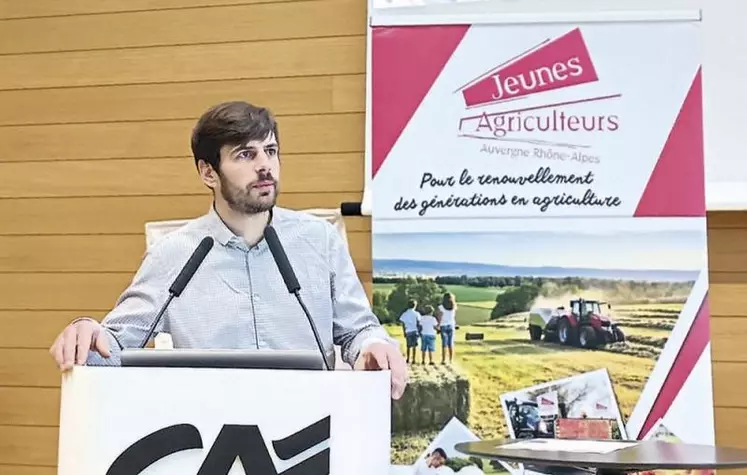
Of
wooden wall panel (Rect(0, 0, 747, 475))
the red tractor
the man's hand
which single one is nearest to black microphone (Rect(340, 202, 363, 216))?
wooden wall panel (Rect(0, 0, 747, 475))

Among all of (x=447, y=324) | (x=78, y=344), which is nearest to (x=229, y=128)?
(x=78, y=344)

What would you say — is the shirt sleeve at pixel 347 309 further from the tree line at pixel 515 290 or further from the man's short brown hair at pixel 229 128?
the tree line at pixel 515 290

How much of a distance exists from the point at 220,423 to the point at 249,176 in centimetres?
70

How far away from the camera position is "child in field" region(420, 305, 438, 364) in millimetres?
2381

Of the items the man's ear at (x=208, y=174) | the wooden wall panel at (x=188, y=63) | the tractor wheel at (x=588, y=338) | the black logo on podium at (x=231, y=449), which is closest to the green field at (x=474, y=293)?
the tractor wheel at (x=588, y=338)

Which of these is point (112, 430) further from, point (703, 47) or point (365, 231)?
point (703, 47)

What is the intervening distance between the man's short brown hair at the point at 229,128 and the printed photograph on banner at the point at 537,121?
1.97 feet

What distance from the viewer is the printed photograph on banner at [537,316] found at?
7.50ft

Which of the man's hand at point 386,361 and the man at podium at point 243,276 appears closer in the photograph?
the man's hand at point 386,361

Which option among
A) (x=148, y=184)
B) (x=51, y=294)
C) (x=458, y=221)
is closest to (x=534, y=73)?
(x=458, y=221)

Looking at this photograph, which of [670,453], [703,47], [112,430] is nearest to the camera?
[112,430]

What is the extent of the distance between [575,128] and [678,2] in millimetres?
600

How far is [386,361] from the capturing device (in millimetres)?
1525

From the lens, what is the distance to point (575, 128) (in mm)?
2346
